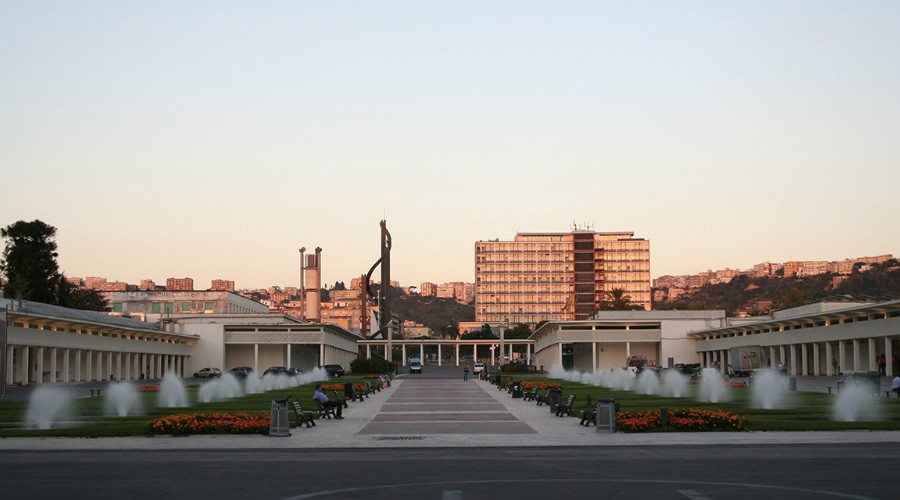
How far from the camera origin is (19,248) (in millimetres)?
128625

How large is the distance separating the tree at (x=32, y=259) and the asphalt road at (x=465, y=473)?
10936 cm

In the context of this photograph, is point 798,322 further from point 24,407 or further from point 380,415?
point 24,407

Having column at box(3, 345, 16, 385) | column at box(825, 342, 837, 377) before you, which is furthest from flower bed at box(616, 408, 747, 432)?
column at box(825, 342, 837, 377)

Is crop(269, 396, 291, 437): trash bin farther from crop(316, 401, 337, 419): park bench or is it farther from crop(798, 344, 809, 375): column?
crop(798, 344, 809, 375): column

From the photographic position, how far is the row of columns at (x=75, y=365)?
80.1 metres

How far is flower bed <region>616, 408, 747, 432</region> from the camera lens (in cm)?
3128

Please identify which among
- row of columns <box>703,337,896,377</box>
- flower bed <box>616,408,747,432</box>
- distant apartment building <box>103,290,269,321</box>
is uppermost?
distant apartment building <box>103,290,269,321</box>

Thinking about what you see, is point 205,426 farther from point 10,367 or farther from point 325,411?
point 10,367

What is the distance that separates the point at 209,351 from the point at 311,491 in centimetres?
11867

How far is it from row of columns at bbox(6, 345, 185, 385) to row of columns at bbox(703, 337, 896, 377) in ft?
199

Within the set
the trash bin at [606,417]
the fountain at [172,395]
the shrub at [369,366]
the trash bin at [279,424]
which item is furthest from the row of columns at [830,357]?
the trash bin at [279,424]

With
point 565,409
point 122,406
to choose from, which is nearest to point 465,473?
point 565,409

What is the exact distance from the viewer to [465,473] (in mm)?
20938

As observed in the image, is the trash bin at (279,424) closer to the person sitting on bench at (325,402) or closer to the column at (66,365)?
the person sitting on bench at (325,402)
